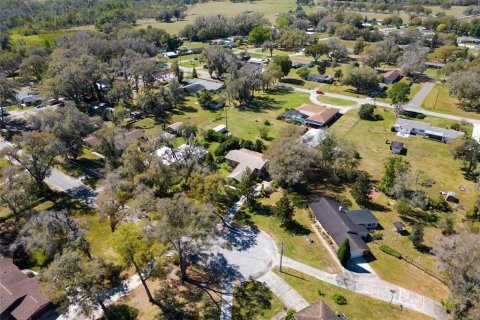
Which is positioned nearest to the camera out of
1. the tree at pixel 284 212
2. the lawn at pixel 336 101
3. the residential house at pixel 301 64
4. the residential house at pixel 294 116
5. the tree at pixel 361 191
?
the tree at pixel 284 212

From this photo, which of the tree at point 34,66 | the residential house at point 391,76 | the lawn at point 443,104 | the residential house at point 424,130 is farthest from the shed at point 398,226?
the tree at point 34,66

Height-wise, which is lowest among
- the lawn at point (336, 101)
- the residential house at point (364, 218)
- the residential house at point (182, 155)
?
the lawn at point (336, 101)

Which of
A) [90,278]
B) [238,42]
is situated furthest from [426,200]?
[238,42]

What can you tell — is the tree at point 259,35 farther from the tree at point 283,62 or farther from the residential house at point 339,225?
the residential house at point 339,225

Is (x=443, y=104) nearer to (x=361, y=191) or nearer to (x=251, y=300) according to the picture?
(x=361, y=191)

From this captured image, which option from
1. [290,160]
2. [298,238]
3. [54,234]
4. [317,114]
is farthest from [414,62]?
[54,234]

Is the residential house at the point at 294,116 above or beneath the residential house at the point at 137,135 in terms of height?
beneath

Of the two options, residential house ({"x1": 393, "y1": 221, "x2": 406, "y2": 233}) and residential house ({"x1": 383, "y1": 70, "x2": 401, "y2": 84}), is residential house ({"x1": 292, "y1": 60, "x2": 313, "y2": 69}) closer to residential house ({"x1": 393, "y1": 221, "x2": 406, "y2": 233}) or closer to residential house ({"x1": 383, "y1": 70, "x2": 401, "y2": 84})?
residential house ({"x1": 383, "y1": 70, "x2": 401, "y2": 84})
